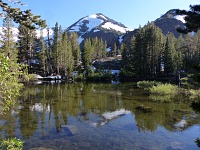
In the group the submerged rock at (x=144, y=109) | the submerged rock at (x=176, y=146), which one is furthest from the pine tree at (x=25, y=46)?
the submerged rock at (x=176, y=146)

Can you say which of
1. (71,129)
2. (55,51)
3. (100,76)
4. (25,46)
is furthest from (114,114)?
(55,51)

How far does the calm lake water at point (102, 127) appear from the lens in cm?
1405

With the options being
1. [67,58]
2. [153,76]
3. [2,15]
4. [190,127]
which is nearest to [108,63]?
[67,58]

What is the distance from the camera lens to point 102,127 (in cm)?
1772

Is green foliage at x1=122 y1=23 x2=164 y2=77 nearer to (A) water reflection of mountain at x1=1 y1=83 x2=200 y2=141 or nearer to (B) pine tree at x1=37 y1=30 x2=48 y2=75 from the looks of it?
(B) pine tree at x1=37 y1=30 x2=48 y2=75

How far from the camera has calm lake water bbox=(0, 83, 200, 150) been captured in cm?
1405

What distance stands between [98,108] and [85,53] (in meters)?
53.5

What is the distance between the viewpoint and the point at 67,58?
2857 inches

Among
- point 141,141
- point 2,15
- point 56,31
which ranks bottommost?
point 141,141

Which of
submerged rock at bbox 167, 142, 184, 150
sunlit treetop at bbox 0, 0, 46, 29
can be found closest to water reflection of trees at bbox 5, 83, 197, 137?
submerged rock at bbox 167, 142, 184, 150

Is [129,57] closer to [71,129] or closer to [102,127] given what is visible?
[102,127]

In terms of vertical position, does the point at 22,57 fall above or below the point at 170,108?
above

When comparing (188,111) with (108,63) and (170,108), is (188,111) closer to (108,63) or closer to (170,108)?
(170,108)

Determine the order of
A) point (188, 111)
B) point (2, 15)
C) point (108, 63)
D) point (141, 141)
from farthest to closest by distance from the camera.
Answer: point (108, 63) < point (188, 111) < point (141, 141) < point (2, 15)
